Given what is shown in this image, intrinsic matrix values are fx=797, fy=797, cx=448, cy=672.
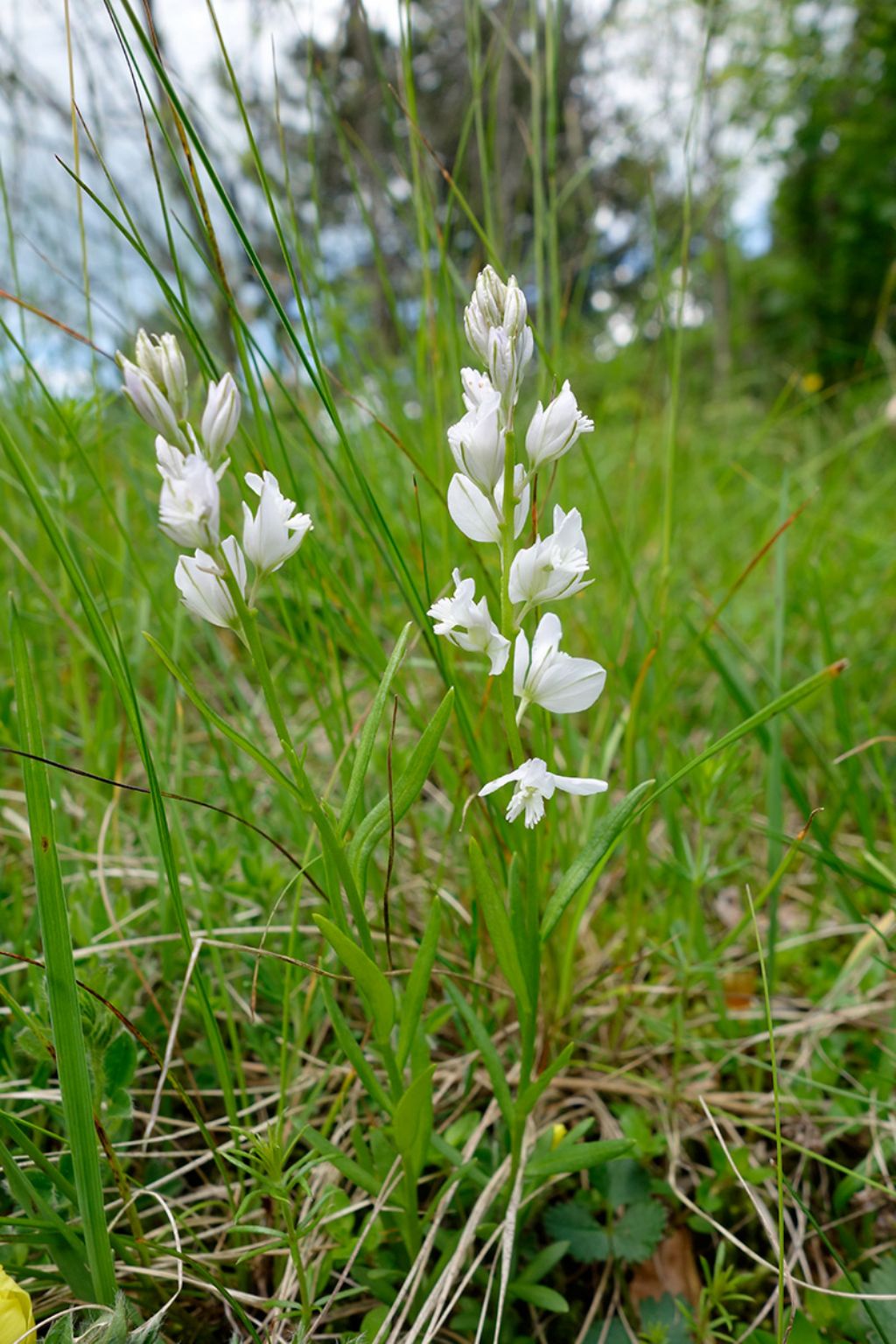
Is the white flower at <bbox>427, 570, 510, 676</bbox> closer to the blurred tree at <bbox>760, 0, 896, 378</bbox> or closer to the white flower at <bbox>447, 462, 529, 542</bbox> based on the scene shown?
the white flower at <bbox>447, 462, 529, 542</bbox>

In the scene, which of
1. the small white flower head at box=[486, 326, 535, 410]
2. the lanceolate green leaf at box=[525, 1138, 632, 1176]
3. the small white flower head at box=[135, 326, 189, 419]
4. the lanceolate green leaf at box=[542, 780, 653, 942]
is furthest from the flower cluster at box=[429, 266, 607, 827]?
the lanceolate green leaf at box=[525, 1138, 632, 1176]

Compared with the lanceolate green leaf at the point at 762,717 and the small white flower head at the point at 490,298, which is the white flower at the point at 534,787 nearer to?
the lanceolate green leaf at the point at 762,717

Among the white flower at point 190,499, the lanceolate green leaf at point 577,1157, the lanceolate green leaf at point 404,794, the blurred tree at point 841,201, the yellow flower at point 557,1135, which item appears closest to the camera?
the white flower at point 190,499

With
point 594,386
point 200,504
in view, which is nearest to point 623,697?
point 200,504

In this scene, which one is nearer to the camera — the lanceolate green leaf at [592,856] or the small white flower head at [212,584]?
the small white flower head at [212,584]

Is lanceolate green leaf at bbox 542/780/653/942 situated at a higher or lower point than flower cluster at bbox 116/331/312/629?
lower

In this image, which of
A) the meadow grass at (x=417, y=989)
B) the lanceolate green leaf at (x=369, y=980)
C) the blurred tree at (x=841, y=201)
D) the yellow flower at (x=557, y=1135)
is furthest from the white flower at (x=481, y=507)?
the blurred tree at (x=841, y=201)

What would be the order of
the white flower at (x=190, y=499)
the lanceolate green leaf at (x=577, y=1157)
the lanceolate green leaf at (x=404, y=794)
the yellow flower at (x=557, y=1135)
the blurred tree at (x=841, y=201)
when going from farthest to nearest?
the blurred tree at (x=841, y=201)
the yellow flower at (x=557, y=1135)
the lanceolate green leaf at (x=577, y=1157)
the lanceolate green leaf at (x=404, y=794)
the white flower at (x=190, y=499)
